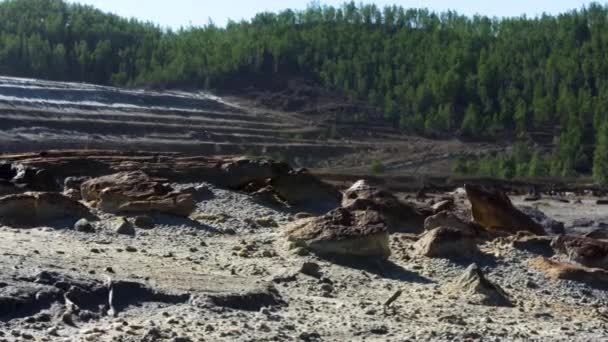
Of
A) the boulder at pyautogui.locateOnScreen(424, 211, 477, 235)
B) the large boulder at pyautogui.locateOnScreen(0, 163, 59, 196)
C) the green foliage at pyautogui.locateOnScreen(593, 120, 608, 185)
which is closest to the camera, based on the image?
the boulder at pyautogui.locateOnScreen(424, 211, 477, 235)

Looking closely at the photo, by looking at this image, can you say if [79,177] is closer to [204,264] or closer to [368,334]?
[204,264]

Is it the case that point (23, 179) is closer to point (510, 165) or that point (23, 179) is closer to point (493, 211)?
A: point (493, 211)

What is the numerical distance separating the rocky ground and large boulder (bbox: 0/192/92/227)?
0.85 ft

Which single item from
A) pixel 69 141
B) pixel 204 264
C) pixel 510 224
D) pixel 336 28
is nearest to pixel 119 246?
pixel 204 264

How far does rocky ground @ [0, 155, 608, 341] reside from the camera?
34.3 feet

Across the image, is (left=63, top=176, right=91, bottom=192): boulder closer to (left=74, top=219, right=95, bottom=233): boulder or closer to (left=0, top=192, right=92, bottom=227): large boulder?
(left=0, top=192, right=92, bottom=227): large boulder

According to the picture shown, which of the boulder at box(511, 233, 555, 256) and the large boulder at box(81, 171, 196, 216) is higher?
the large boulder at box(81, 171, 196, 216)

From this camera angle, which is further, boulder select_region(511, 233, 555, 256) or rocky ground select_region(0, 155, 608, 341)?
boulder select_region(511, 233, 555, 256)

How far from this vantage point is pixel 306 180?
20.3 meters

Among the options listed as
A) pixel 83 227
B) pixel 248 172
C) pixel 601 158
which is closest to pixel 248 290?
pixel 83 227

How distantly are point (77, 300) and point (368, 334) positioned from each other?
105 inches

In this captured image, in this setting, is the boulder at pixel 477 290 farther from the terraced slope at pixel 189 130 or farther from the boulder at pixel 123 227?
the terraced slope at pixel 189 130

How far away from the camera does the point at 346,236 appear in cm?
1501

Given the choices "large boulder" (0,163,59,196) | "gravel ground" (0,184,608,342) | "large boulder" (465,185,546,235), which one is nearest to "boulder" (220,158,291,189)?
"gravel ground" (0,184,608,342)
